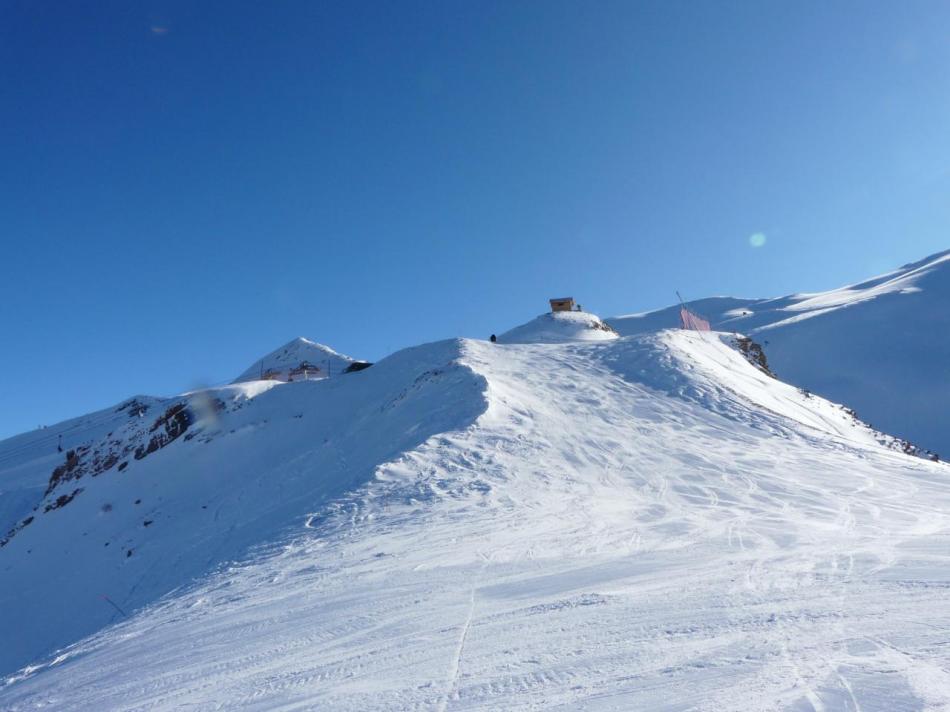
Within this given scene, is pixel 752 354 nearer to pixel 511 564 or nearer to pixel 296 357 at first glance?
pixel 511 564

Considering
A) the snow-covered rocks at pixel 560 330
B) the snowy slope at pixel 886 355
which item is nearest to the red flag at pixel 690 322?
the snow-covered rocks at pixel 560 330

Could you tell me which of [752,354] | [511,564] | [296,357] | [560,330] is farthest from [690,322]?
[296,357]

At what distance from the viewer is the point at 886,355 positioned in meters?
44.7

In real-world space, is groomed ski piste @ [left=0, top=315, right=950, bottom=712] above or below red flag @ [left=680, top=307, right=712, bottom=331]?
below

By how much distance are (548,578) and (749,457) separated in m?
8.72

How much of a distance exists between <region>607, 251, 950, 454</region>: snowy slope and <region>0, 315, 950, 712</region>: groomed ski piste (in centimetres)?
1770

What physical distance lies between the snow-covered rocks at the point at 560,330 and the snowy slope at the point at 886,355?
1607cm

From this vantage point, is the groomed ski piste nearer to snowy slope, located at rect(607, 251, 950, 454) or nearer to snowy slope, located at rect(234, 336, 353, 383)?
snowy slope, located at rect(607, 251, 950, 454)

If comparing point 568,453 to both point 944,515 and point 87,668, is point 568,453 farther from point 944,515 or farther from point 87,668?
point 87,668

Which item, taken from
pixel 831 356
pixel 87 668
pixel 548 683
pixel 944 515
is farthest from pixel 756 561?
pixel 831 356

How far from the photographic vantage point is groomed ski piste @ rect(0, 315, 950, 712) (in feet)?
14.7

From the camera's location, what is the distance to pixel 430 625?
18.8 feet

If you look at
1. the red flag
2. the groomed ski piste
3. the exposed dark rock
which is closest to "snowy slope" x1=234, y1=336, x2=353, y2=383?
the red flag

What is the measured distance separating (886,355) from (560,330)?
2657 centimetres
